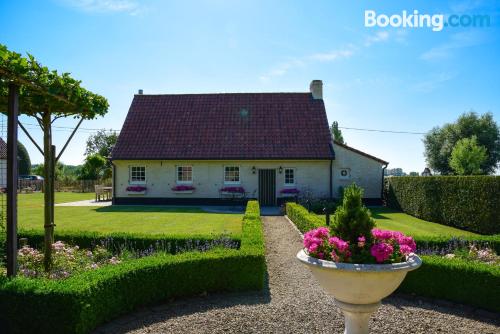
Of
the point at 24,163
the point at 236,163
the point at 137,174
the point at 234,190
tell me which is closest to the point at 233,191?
the point at 234,190

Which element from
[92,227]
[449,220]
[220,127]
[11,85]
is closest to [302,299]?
[11,85]

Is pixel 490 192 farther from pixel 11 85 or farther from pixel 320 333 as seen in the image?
pixel 11 85

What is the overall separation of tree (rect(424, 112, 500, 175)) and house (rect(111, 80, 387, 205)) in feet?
77.0

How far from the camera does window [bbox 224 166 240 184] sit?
73.7 feet

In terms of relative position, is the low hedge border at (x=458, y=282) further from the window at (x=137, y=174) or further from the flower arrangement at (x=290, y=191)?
the window at (x=137, y=174)

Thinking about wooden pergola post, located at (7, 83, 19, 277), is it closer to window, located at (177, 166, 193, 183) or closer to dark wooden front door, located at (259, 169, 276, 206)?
window, located at (177, 166, 193, 183)

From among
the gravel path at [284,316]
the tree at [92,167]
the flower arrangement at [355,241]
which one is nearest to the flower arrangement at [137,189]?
the gravel path at [284,316]

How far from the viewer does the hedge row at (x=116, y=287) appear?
4.70m

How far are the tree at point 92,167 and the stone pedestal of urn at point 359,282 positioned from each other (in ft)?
121

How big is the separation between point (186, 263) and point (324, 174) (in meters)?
16.8

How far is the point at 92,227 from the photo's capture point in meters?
13.8

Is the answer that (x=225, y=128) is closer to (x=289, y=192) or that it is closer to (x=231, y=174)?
(x=231, y=174)

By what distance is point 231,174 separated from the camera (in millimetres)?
22531

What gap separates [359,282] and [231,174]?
18.8 meters
